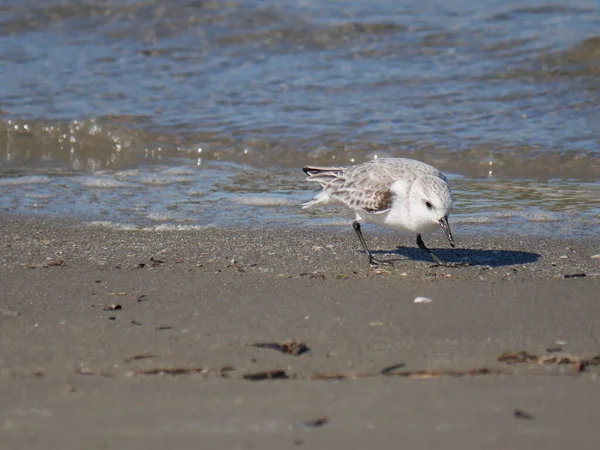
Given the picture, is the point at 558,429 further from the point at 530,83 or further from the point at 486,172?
the point at 530,83

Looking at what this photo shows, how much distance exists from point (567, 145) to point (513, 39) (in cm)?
352

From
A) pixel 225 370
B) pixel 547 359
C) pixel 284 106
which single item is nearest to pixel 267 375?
pixel 225 370

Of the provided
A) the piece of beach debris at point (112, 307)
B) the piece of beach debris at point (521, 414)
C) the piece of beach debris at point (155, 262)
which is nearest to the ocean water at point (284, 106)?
the piece of beach debris at point (155, 262)

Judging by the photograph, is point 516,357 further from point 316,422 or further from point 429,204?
point 429,204

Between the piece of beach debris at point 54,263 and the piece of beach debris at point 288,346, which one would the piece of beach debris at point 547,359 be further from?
the piece of beach debris at point 54,263

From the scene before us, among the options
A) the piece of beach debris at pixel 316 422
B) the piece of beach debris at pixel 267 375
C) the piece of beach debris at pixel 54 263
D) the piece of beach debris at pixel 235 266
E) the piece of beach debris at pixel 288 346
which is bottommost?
the piece of beach debris at pixel 316 422

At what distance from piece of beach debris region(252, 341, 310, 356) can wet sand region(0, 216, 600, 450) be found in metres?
0.03

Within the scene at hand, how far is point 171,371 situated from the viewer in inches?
152

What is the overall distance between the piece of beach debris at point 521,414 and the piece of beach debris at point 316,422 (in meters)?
0.66

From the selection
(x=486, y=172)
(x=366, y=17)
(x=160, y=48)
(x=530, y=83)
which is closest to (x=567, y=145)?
(x=486, y=172)

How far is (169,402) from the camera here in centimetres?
355

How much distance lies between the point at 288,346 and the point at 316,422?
2.61ft

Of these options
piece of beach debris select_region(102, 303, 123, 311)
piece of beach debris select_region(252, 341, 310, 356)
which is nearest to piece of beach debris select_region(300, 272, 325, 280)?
piece of beach debris select_region(102, 303, 123, 311)

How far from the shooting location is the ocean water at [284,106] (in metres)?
7.76
